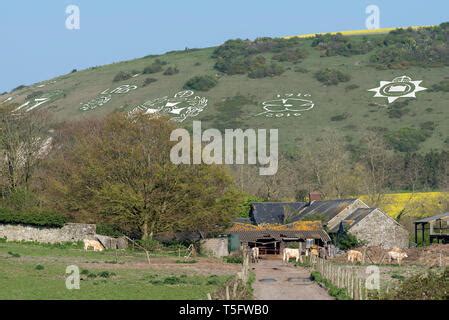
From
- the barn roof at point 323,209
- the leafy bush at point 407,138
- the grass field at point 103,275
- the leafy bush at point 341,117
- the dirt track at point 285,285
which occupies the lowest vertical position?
the dirt track at point 285,285

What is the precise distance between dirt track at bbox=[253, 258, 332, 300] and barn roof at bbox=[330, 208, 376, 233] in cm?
2226

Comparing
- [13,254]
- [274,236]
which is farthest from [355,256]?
[13,254]

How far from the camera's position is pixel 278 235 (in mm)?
83938

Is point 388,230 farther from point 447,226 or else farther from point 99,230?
point 99,230

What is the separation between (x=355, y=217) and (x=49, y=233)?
27.6 meters

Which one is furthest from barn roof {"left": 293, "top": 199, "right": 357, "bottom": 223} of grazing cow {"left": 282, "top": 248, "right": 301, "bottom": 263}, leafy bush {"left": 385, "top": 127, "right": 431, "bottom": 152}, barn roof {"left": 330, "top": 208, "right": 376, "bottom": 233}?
leafy bush {"left": 385, "top": 127, "right": 431, "bottom": 152}

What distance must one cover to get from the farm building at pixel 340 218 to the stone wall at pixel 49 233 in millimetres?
16168

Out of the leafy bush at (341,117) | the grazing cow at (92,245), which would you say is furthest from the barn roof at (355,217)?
the leafy bush at (341,117)

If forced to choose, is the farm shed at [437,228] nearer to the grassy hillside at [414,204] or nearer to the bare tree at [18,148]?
the grassy hillside at [414,204]

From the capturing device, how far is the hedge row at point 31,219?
7150 cm

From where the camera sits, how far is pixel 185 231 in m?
78.4

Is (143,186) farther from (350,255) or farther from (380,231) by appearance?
(380,231)

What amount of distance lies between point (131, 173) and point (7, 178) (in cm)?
1475

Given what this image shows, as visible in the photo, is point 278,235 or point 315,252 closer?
point 315,252
